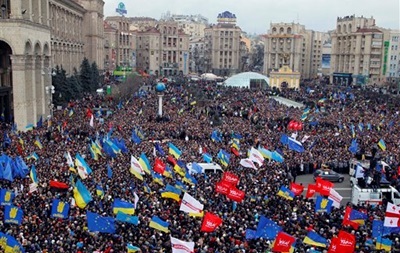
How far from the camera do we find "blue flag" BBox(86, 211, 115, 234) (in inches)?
470

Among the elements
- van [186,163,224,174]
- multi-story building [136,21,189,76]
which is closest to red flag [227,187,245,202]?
van [186,163,224,174]

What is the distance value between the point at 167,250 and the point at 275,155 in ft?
31.8

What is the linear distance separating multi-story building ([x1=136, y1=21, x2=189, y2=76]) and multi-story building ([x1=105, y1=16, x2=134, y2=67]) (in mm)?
3522

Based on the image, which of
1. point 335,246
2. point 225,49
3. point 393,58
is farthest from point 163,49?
point 335,246

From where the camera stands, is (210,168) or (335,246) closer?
(335,246)

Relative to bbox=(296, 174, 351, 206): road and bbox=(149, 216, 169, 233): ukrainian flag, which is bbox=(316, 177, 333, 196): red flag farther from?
bbox=(149, 216, 169, 233): ukrainian flag

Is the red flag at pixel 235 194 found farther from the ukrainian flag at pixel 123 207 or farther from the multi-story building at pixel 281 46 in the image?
the multi-story building at pixel 281 46

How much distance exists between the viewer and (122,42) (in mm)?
97375

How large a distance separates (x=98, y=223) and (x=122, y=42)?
290 feet

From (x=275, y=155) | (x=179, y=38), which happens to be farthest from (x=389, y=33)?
(x=275, y=155)

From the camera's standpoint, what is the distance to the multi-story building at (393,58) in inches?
3066

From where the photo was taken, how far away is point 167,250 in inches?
468

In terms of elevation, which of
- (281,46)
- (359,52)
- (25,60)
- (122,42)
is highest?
(122,42)

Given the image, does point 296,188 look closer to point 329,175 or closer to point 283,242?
point 283,242
